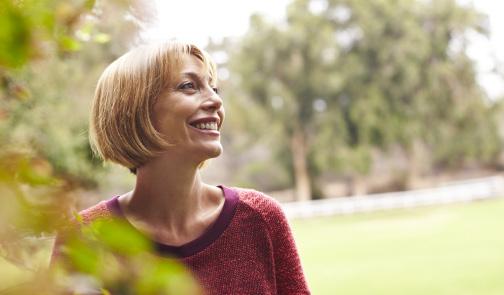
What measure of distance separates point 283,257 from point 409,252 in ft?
30.2

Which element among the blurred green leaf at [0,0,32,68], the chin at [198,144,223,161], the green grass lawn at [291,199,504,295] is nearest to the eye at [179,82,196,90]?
the chin at [198,144,223,161]

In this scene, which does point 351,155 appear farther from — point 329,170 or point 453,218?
point 453,218

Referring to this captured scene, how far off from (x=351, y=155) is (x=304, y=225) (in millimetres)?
4743

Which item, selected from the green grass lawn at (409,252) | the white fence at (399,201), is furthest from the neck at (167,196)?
the white fence at (399,201)

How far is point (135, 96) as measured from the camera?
135 cm

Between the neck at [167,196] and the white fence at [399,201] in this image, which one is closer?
the neck at [167,196]

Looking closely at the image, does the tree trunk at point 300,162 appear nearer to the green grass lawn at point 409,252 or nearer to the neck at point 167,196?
the green grass lawn at point 409,252

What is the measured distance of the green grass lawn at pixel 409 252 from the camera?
7.63 m

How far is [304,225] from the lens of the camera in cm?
1595

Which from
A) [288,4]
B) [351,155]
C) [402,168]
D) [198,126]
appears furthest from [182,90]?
[402,168]

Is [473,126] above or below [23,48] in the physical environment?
below

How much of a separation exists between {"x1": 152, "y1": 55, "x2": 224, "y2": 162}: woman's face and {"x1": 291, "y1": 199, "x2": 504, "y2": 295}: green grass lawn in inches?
240

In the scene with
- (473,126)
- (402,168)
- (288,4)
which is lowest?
(402,168)

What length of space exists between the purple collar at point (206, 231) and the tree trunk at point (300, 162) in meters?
19.8
